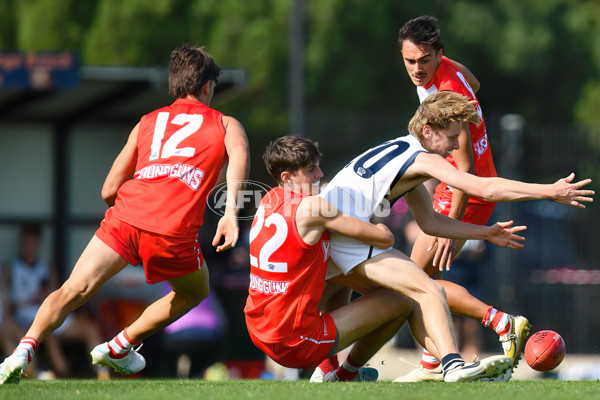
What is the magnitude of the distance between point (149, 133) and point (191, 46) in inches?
31.4

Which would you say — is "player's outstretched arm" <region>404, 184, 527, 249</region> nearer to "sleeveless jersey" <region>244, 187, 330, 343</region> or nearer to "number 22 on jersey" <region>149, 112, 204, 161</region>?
"sleeveless jersey" <region>244, 187, 330, 343</region>

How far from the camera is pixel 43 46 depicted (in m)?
24.8

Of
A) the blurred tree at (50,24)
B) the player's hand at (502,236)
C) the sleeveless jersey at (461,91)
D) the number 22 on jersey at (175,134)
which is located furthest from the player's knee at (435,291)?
the blurred tree at (50,24)

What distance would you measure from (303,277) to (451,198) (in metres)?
1.62

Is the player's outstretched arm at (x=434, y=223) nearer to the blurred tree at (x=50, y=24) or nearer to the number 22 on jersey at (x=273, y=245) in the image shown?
the number 22 on jersey at (x=273, y=245)

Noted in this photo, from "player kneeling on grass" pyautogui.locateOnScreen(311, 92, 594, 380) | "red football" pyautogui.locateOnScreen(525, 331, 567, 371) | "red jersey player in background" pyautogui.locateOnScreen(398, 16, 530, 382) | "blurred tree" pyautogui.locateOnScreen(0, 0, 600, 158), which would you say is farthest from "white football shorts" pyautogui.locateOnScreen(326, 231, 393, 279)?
"blurred tree" pyautogui.locateOnScreen(0, 0, 600, 158)

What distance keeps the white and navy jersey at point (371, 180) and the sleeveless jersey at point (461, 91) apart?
33.1 inches

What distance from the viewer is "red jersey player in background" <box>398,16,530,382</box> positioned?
22.3ft

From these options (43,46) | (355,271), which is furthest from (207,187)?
(43,46)

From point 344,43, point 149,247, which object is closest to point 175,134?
point 149,247

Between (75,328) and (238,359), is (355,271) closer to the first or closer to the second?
(75,328)

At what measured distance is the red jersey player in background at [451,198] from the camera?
22.3 feet

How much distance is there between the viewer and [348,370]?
6.73 m

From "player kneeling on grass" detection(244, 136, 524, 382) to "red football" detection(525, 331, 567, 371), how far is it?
75 cm
